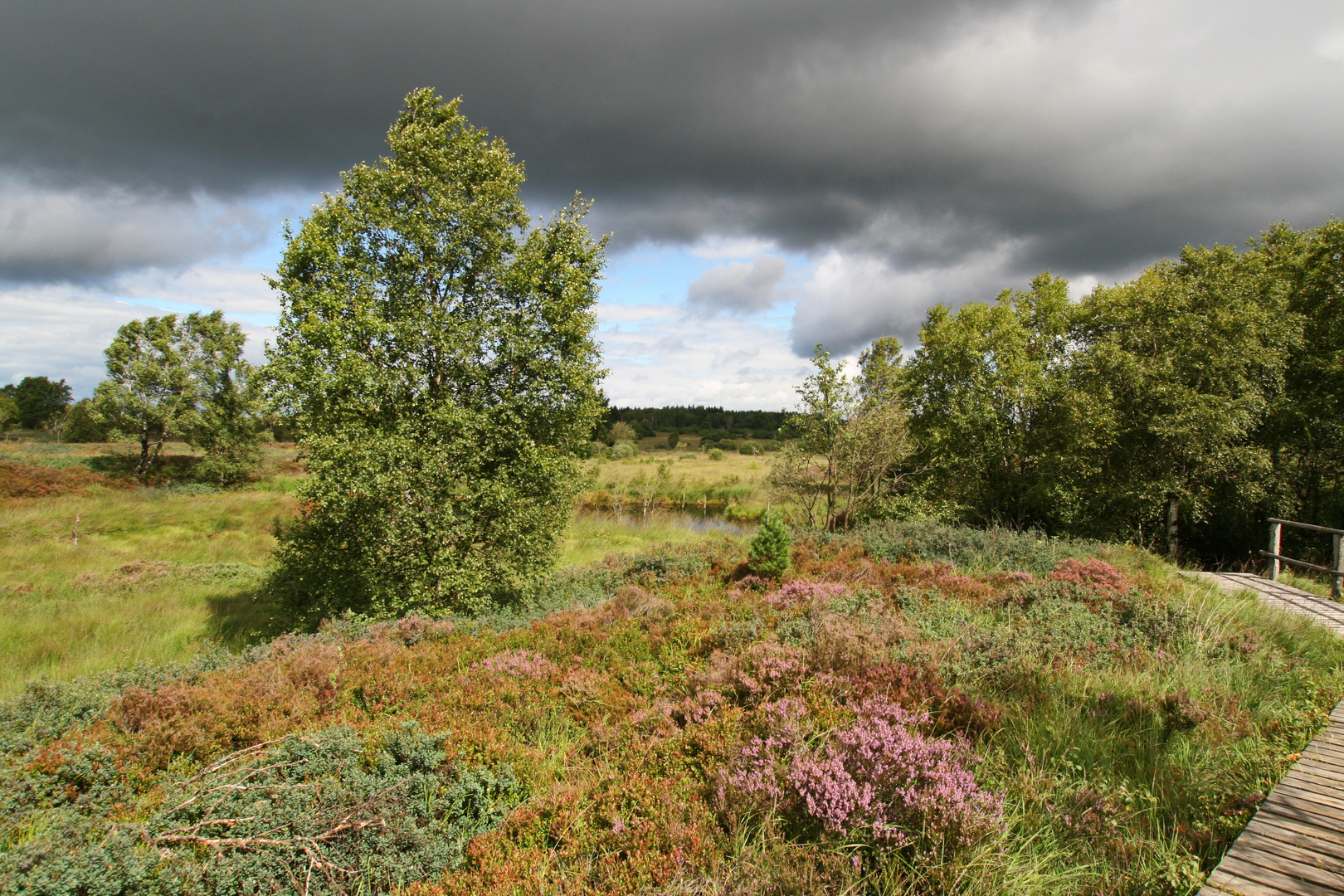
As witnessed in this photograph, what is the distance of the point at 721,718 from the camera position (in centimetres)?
485

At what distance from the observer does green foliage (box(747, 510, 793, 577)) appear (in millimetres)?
11172

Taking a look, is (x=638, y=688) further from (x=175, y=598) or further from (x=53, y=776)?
(x=175, y=598)

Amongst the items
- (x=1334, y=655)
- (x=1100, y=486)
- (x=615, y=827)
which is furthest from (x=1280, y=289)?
(x=615, y=827)

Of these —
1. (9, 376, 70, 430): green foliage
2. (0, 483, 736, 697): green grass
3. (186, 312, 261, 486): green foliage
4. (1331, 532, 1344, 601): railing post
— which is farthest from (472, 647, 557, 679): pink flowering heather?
(9, 376, 70, 430): green foliage

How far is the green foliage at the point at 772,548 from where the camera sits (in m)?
11.2

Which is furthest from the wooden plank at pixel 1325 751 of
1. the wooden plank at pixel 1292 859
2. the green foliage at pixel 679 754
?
the wooden plank at pixel 1292 859

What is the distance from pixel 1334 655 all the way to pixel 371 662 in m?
11.0

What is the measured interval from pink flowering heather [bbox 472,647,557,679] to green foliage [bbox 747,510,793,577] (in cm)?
556

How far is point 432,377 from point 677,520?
1015 inches

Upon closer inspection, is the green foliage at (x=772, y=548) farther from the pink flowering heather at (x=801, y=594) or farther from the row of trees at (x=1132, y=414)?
the row of trees at (x=1132, y=414)

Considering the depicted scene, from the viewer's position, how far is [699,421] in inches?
6107

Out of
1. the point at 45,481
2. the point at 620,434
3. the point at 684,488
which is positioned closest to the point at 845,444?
the point at 684,488

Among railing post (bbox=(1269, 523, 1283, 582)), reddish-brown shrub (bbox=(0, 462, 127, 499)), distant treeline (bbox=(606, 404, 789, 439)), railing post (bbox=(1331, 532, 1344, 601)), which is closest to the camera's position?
railing post (bbox=(1331, 532, 1344, 601))

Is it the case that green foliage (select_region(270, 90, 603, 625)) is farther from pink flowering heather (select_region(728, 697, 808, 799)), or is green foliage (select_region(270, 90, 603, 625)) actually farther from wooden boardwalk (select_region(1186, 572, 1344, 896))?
wooden boardwalk (select_region(1186, 572, 1344, 896))
